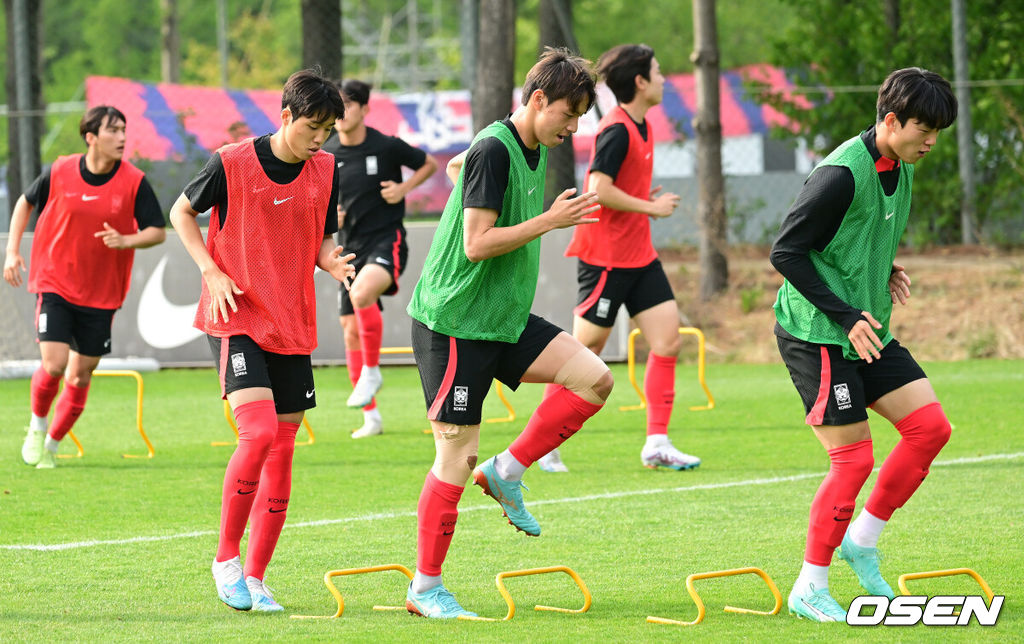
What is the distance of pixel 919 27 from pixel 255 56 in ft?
118

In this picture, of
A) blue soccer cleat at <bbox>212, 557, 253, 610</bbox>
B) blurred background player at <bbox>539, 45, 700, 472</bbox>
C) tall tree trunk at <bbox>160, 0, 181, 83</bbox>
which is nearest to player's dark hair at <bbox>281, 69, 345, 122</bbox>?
blue soccer cleat at <bbox>212, 557, 253, 610</bbox>

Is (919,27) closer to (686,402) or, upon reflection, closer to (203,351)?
(686,402)

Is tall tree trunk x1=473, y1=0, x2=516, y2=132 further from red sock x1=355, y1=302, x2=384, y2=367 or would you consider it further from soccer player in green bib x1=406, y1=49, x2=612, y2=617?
soccer player in green bib x1=406, y1=49, x2=612, y2=617

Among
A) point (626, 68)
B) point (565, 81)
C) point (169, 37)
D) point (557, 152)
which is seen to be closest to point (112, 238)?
point (626, 68)

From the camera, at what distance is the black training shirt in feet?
18.8

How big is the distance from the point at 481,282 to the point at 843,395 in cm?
140

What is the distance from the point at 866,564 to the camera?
5.61m

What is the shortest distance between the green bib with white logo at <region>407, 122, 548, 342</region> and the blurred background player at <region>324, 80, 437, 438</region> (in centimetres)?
536

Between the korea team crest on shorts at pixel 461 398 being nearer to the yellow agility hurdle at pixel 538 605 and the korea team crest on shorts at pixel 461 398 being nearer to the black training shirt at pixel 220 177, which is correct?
the yellow agility hurdle at pixel 538 605

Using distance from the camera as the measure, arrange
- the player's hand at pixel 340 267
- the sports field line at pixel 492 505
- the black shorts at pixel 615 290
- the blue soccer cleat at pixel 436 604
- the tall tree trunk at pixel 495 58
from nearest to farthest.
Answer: the blue soccer cleat at pixel 436 604
the player's hand at pixel 340 267
the sports field line at pixel 492 505
the black shorts at pixel 615 290
the tall tree trunk at pixel 495 58

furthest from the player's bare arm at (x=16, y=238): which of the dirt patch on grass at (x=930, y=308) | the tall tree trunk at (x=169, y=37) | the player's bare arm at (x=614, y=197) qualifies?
the tall tree trunk at (x=169, y=37)

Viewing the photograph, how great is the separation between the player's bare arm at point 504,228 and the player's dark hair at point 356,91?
212 inches

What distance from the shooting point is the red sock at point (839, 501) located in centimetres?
538

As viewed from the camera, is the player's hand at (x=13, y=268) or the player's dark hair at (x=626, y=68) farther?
the player's hand at (x=13, y=268)
